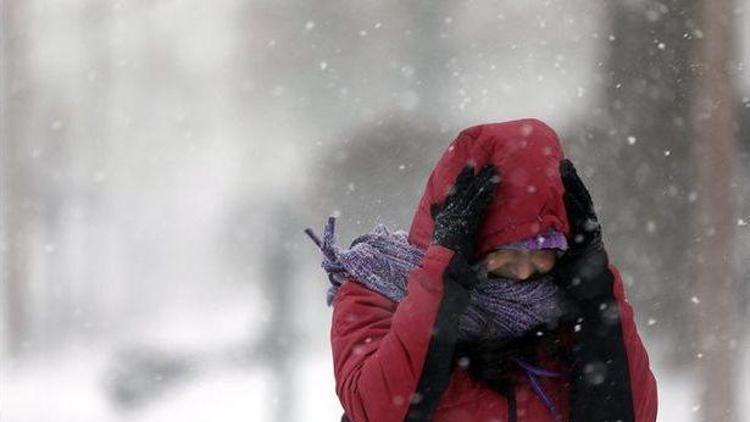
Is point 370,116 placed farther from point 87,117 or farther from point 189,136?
point 87,117

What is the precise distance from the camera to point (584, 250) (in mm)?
1565

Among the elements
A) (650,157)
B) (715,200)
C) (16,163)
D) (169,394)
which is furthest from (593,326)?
(16,163)

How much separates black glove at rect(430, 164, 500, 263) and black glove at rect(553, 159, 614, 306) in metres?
0.12

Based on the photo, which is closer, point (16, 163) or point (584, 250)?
point (584, 250)

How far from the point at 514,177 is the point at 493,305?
0.21 meters

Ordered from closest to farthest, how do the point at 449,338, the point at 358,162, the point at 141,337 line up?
the point at 449,338
the point at 358,162
the point at 141,337

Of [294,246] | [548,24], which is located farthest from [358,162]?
[548,24]

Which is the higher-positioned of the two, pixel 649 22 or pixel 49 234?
pixel 49 234

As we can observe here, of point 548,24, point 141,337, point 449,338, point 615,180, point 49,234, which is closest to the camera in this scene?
point 449,338

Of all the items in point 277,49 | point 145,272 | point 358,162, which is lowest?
point 358,162

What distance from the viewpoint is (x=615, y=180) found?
4965 mm

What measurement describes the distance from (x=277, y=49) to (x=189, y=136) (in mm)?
967

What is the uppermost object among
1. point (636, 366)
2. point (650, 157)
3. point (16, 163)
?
point (16, 163)

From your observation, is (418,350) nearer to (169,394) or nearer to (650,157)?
(650,157)
